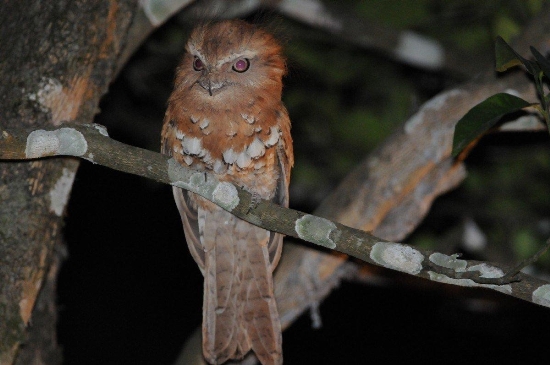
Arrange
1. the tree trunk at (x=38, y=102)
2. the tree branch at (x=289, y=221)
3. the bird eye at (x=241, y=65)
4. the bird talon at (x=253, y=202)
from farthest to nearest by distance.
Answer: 1. the bird eye at (x=241, y=65)
2. the tree trunk at (x=38, y=102)
3. the bird talon at (x=253, y=202)
4. the tree branch at (x=289, y=221)

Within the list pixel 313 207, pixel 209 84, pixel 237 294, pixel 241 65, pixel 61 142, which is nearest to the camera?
pixel 61 142

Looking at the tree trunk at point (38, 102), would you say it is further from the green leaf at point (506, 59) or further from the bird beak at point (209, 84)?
the green leaf at point (506, 59)

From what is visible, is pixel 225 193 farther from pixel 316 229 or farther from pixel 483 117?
pixel 483 117

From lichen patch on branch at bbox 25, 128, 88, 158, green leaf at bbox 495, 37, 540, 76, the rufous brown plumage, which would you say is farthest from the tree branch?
green leaf at bbox 495, 37, 540, 76

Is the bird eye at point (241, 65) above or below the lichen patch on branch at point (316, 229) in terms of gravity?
above

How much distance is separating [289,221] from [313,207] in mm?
2812

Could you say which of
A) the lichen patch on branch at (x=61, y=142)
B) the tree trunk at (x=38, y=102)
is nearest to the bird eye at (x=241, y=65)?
the tree trunk at (x=38, y=102)

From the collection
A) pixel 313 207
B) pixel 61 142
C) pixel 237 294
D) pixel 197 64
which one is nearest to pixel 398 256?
pixel 237 294

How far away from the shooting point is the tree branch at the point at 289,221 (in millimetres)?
2389

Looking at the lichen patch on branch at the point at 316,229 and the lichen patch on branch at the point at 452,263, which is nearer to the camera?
the lichen patch on branch at the point at 452,263

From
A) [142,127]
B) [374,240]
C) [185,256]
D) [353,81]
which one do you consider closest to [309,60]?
[353,81]

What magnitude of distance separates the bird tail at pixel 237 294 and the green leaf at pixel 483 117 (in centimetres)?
125

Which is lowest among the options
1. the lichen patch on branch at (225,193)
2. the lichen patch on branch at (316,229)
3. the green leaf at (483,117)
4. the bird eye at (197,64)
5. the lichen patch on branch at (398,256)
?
the lichen patch on branch at (398,256)

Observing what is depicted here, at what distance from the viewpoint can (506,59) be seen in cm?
257
